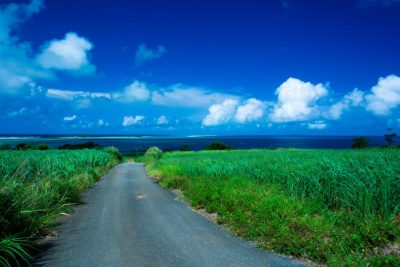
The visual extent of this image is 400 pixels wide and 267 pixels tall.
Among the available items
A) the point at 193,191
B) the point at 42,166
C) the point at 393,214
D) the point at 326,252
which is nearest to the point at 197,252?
the point at 326,252

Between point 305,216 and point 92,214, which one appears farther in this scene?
point 92,214

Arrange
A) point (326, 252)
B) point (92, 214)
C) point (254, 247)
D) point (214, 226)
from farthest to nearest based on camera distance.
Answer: point (92, 214) → point (214, 226) → point (254, 247) → point (326, 252)

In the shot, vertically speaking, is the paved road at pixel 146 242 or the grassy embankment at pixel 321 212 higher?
the grassy embankment at pixel 321 212

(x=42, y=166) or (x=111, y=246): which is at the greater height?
(x=42, y=166)

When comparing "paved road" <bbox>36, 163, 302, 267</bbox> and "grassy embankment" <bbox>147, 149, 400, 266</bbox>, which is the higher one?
"grassy embankment" <bbox>147, 149, 400, 266</bbox>

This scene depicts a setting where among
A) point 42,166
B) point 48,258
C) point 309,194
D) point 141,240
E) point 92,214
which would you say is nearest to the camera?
point 48,258

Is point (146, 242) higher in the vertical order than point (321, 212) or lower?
lower

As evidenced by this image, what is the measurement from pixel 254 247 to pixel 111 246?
336 cm

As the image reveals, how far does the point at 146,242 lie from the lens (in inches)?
301

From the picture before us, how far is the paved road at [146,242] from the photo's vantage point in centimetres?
643

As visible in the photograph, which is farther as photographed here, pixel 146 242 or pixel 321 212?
pixel 321 212

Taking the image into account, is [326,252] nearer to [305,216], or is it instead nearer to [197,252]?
[305,216]

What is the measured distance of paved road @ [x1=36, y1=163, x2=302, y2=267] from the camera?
643cm

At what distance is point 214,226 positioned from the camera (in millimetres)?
9156
